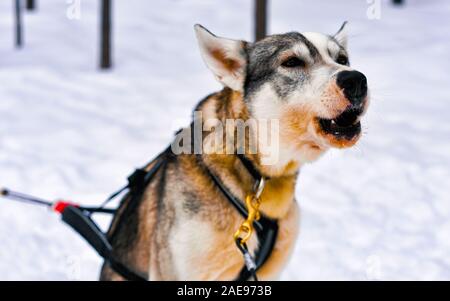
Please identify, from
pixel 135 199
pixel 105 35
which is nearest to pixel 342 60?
pixel 135 199

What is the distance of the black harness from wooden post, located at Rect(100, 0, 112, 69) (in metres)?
7.37

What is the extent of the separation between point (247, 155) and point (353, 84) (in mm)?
634

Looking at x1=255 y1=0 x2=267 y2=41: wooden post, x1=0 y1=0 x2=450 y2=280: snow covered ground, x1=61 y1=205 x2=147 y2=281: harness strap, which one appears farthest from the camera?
x1=255 y1=0 x2=267 y2=41: wooden post

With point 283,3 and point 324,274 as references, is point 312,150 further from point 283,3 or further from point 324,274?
point 283,3

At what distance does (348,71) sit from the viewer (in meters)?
2.41

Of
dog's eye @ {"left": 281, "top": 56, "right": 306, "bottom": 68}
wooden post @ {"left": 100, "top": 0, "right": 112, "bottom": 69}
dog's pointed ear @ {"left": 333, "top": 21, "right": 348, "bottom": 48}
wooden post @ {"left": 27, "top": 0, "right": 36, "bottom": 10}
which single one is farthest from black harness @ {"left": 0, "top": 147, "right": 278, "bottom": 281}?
wooden post @ {"left": 27, "top": 0, "right": 36, "bottom": 10}

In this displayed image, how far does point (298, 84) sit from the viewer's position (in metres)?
2.60

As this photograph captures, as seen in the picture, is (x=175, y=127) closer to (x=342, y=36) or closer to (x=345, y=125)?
(x=342, y=36)

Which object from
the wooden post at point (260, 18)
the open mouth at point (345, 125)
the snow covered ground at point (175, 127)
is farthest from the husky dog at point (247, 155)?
the wooden post at point (260, 18)

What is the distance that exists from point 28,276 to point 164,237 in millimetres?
1821

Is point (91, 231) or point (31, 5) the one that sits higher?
point (91, 231)

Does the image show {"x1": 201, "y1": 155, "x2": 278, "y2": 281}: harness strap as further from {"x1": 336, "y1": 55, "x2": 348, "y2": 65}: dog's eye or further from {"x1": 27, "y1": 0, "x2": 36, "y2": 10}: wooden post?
{"x1": 27, "y1": 0, "x2": 36, "y2": 10}: wooden post

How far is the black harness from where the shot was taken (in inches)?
110
